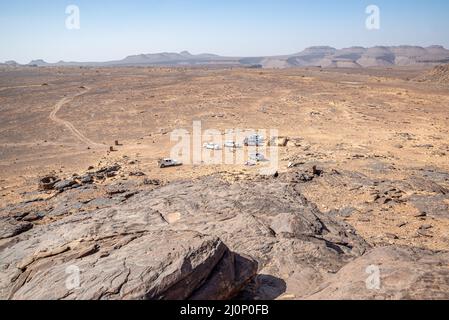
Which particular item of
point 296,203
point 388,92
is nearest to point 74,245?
point 296,203

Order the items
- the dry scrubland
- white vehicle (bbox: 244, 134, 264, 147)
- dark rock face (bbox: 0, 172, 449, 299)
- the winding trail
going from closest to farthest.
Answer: dark rock face (bbox: 0, 172, 449, 299), the dry scrubland, white vehicle (bbox: 244, 134, 264, 147), the winding trail

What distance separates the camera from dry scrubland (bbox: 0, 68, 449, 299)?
734 cm

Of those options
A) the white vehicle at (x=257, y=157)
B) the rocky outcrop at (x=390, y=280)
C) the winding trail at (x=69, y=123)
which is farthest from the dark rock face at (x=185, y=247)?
the winding trail at (x=69, y=123)

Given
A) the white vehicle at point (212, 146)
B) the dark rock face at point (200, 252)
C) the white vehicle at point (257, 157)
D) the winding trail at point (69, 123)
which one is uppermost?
the winding trail at point (69, 123)

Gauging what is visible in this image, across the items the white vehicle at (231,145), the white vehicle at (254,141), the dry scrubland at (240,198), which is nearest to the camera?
the dry scrubland at (240,198)

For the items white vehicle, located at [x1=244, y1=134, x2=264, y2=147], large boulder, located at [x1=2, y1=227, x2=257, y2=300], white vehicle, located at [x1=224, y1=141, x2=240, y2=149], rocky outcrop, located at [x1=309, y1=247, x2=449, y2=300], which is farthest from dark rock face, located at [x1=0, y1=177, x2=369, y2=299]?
white vehicle, located at [x1=244, y1=134, x2=264, y2=147]

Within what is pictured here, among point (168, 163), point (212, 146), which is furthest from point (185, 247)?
point (212, 146)

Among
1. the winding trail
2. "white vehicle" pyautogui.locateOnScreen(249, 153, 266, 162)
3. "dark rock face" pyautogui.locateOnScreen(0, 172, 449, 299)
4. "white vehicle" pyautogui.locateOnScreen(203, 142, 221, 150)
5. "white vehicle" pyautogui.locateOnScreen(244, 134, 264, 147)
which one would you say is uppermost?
the winding trail

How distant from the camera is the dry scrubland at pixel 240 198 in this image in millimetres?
7340

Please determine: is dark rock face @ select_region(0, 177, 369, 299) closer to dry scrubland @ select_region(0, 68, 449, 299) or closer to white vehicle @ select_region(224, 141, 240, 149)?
dry scrubland @ select_region(0, 68, 449, 299)

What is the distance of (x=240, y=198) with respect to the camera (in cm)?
1340

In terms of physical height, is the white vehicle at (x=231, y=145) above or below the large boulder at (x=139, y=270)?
above

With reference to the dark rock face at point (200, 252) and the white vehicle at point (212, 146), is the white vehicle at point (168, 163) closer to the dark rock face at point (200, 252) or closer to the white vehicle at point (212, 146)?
the white vehicle at point (212, 146)
